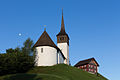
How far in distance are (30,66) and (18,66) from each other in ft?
14.2

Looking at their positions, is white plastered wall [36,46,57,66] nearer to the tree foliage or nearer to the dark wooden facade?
the tree foliage

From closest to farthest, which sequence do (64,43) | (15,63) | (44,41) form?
(15,63)
(44,41)
(64,43)

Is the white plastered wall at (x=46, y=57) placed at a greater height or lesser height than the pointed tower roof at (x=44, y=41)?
lesser

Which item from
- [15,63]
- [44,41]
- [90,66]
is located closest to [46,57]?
[44,41]

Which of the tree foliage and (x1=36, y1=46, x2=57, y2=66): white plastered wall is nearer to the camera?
the tree foliage

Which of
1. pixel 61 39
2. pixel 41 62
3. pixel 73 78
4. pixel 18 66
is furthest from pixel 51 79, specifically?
pixel 61 39

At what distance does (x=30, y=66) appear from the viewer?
184ft

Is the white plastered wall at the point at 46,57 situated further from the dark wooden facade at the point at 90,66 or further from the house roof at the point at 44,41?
the dark wooden facade at the point at 90,66

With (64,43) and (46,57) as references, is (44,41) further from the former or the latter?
(64,43)

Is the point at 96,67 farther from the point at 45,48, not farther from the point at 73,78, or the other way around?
the point at 73,78

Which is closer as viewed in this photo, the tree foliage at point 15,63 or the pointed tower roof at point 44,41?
the tree foliage at point 15,63

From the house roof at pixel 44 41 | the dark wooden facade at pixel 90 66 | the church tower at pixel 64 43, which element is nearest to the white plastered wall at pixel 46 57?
the house roof at pixel 44 41

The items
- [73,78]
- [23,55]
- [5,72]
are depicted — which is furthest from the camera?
[23,55]

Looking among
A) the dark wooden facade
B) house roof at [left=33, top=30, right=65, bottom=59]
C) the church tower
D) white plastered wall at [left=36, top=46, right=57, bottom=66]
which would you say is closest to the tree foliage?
white plastered wall at [left=36, top=46, right=57, bottom=66]
